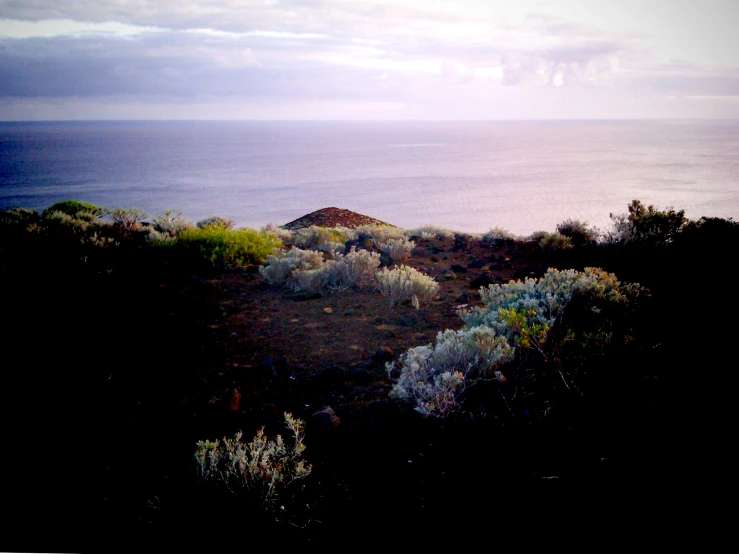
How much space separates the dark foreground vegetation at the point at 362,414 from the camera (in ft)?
9.91

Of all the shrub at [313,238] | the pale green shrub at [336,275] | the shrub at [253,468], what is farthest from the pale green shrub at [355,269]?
the shrub at [253,468]

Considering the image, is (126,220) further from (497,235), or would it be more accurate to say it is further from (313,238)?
(497,235)

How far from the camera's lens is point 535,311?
15.1 ft

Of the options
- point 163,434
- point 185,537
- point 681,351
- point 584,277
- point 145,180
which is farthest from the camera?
point 145,180

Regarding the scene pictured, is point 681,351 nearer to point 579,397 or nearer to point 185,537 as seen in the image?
point 579,397

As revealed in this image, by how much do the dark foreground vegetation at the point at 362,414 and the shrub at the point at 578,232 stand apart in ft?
11.4

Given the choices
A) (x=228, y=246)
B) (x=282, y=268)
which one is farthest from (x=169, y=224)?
(x=282, y=268)

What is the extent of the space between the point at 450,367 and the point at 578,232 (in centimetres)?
765

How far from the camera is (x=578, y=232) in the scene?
34.8 feet

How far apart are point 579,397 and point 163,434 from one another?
3.23m

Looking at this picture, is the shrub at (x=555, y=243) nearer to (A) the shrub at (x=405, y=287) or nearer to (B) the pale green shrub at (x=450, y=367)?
(A) the shrub at (x=405, y=287)

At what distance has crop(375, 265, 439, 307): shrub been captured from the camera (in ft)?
21.5

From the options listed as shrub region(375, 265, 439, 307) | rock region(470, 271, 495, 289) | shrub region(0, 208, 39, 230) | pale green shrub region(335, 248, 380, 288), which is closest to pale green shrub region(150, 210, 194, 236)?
shrub region(0, 208, 39, 230)

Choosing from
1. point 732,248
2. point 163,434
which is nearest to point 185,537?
point 163,434
